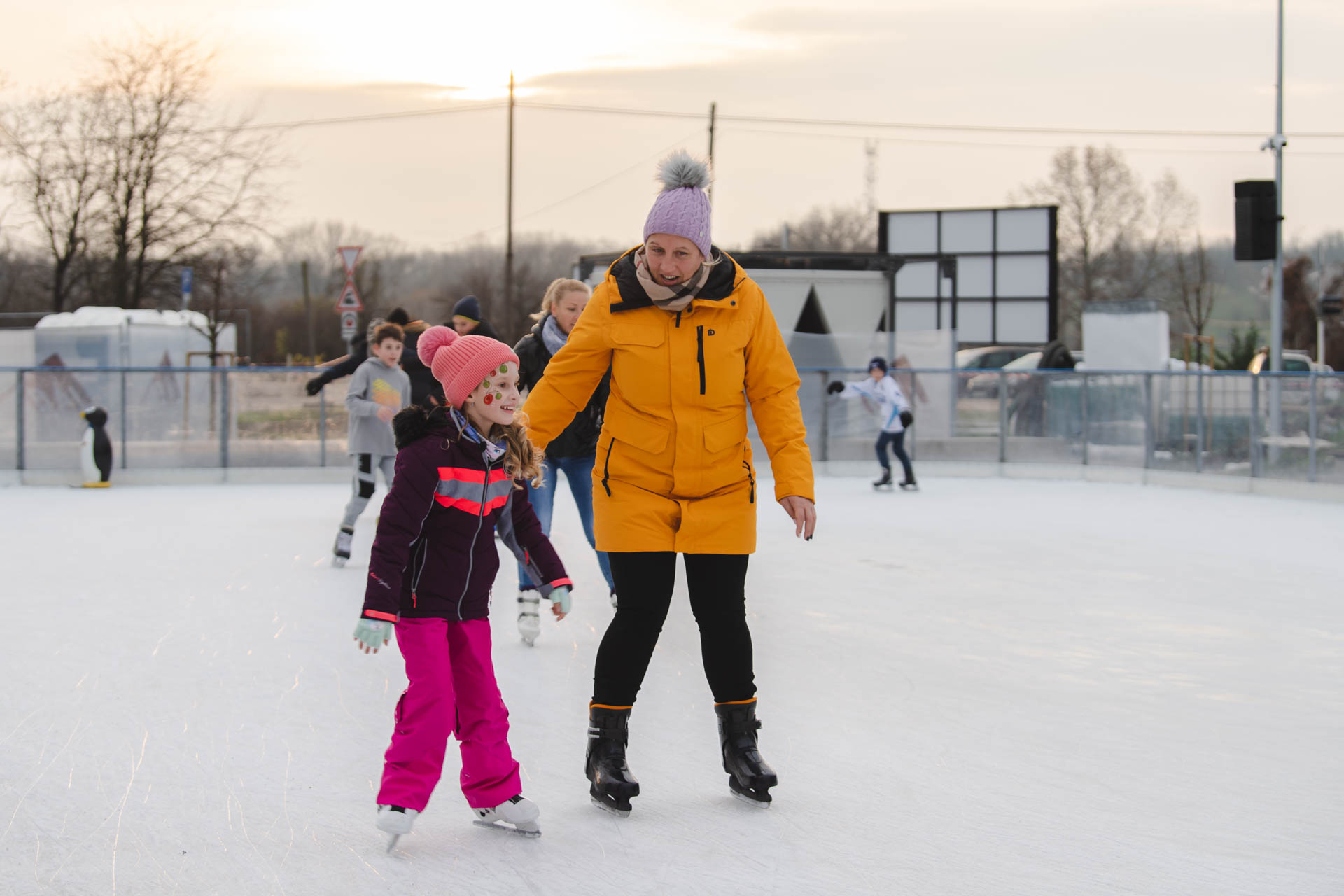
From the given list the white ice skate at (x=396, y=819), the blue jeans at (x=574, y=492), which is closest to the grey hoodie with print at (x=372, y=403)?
the blue jeans at (x=574, y=492)

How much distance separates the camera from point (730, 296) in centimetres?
340

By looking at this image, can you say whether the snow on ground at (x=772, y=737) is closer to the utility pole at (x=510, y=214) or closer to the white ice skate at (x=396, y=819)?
the white ice skate at (x=396, y=819)

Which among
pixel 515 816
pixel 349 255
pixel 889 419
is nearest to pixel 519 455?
pixel 515 816

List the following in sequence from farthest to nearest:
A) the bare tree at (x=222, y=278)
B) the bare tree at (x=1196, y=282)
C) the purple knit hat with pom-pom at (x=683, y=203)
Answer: the bare tree at (x=1196, y=282) < the bare tree at (x=222, y=278) < the purple knit hat with pom-pom at (x=683, y=203)

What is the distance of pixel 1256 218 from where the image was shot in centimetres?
1517

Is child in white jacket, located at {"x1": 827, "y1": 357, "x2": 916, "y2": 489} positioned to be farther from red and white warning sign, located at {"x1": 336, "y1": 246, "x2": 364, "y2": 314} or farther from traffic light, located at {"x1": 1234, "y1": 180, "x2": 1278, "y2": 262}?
red and white warning sign, located at {"x1": 336, "y1": 246, "x2": 364, "y2": 314}

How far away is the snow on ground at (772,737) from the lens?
9.87 feet

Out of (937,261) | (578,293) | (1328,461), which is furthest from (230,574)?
(937,261)

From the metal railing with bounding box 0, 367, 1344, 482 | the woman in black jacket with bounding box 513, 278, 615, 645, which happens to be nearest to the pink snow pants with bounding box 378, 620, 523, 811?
the woman in black jacket with bounding box 513, 278, 615, 645

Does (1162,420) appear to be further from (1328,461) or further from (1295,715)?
(1295,715)

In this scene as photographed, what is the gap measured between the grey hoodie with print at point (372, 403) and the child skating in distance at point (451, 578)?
15.9ft

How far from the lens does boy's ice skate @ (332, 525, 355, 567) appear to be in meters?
7.85

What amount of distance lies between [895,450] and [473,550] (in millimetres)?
11090

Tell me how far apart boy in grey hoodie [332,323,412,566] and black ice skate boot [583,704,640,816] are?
468 cm
